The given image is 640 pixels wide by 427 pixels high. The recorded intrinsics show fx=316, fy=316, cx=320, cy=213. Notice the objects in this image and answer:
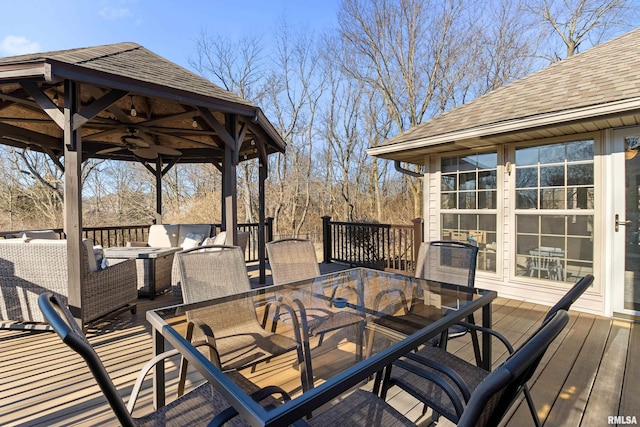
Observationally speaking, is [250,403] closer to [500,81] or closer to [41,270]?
[41,270]

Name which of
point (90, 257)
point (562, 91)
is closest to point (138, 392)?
point (90, 257)

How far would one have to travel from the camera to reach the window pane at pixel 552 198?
398cm

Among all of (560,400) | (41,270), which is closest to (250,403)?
(560,400)

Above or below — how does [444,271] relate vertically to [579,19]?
below

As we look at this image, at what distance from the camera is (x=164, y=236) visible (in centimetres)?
648

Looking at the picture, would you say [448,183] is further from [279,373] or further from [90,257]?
[90,257]

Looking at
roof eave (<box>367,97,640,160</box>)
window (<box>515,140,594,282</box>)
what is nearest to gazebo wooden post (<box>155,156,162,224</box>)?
roof eave (<box>367,97,640,160</box>)

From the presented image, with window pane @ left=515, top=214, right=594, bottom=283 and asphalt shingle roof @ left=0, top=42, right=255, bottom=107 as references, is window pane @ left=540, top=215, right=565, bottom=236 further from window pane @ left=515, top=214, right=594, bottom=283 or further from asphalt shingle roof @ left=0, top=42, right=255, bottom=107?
asphalt shingle roof @ left=0, top=42, right=255, bottom=107

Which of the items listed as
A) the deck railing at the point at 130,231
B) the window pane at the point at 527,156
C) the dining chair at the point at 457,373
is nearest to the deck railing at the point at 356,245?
the deck railing at the point at 130,231

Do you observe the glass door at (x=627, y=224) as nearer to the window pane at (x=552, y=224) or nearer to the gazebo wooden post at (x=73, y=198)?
the window pane at (x=552, y=224)

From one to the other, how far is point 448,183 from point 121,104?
518 centimetres

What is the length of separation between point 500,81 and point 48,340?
43.7 feet

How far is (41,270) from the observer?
300cm

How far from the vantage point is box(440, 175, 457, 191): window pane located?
4.92 m
